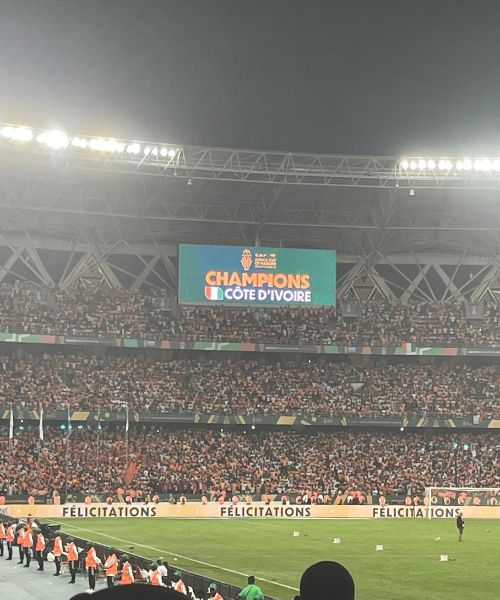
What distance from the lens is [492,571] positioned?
32594 millimetres

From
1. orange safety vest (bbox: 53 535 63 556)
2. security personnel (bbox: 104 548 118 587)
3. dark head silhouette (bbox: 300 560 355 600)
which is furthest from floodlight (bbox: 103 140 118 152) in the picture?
dark head silhouette (bbox: 300 560 355 600)

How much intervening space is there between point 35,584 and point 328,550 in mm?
13061

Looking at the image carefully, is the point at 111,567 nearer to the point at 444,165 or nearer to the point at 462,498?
the point at 462,498

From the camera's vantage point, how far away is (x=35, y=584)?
97.2ft

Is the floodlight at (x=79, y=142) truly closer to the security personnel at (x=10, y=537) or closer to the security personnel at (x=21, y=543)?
the security personnel at (x=10, y=537)

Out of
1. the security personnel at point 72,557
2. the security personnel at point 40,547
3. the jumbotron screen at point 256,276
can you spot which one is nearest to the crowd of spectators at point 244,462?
the jumbotron screen at point 256,276

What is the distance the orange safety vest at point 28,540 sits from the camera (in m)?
33.4

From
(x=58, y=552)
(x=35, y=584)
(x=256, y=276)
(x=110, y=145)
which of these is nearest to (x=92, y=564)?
(x=35, y=584)

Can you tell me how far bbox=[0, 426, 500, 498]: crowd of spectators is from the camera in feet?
197

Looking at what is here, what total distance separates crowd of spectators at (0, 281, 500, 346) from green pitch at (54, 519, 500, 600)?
1793cm

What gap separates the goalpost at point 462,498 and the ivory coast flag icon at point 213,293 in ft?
61.4

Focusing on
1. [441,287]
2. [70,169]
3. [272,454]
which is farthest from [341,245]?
[70,169]

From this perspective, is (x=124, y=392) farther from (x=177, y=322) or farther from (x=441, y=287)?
(x=441, y=287)

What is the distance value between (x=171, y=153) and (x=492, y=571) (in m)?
32.5
